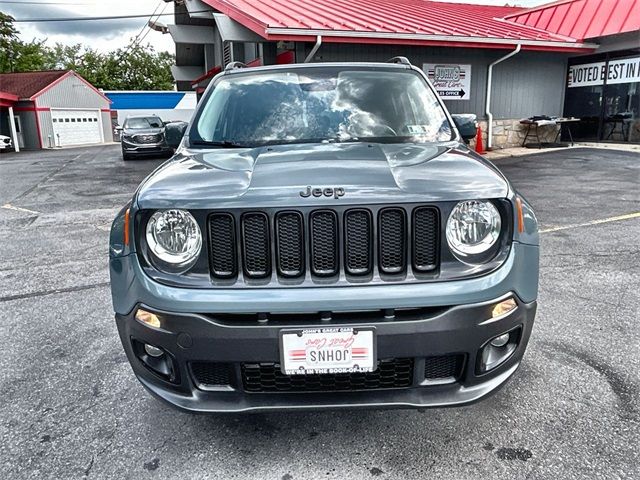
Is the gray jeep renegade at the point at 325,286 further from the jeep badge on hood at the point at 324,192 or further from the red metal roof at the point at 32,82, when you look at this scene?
the red metal roof at the point at 32,82

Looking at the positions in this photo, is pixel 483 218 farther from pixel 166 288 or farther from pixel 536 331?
pixel 536 331

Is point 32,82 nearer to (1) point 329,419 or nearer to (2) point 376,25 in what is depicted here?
(2) point 376,25

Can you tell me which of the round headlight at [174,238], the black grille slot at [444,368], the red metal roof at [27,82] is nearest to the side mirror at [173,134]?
the round headlight at [174,238]

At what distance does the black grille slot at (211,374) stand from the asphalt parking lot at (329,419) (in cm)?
26

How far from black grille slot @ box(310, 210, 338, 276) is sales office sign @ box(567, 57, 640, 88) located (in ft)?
52.5

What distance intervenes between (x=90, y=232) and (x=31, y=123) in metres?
29.4

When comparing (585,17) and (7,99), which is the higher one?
(585,17)

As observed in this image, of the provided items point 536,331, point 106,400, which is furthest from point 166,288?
point 536,331

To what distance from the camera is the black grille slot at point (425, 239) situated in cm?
205

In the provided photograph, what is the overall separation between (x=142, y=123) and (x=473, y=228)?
19191mm

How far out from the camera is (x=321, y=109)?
10.7 ft

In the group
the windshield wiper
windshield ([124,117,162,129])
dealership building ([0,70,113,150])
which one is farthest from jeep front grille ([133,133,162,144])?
dealership building ([0,70,113,150])

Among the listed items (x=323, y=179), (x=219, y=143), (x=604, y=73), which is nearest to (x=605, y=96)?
(x=604, y=73)

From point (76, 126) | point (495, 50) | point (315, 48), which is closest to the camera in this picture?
point (315, 48)
